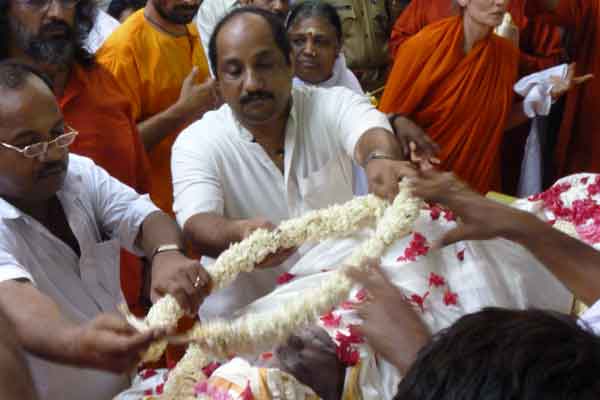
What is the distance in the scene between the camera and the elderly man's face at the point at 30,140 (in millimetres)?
1731

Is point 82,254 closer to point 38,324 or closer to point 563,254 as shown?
point 38,324

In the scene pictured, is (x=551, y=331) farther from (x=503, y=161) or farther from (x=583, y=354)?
(x=503, y=161)

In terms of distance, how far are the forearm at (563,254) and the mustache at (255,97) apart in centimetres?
90

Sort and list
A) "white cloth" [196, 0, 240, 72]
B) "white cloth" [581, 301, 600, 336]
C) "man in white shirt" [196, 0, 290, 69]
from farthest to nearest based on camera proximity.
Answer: "white cloth" [196, 0, 240, 72]
"man in white shirt" [196, 0, 290, 69]
"white cloth" [581, 301, 600, 336]

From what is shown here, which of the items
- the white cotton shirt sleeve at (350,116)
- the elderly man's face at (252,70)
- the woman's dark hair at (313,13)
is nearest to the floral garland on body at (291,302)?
the white cotton shirt sleeve at (350,116)

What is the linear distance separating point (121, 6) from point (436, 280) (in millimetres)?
3287

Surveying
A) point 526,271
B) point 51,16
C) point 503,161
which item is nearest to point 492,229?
point 526,271

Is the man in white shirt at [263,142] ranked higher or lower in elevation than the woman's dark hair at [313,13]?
lower

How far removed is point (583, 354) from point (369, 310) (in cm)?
67

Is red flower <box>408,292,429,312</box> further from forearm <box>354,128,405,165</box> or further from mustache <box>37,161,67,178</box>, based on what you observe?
mustache <box>37,161,67,178</box>

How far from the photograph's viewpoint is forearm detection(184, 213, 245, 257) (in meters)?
1.99

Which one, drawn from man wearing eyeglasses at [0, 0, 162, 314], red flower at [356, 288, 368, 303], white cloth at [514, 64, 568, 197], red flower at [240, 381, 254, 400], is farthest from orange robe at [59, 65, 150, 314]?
white cloth at [514, 64, 568, 197]

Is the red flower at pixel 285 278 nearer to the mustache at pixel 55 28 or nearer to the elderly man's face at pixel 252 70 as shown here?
the elderly man's face at pixel 252 70

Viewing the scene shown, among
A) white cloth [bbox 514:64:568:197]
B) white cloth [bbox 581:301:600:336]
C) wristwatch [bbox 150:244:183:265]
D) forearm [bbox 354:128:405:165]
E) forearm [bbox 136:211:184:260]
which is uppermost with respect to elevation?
forearm [bbox 354:128:405:165]
